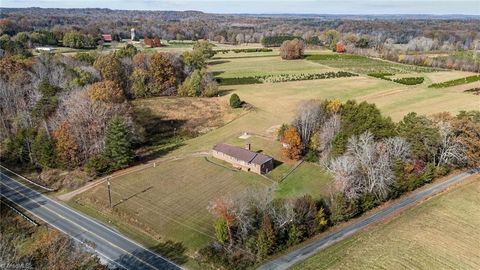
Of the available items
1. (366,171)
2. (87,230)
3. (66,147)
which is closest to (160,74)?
(66,147)

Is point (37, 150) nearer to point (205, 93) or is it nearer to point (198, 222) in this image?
point (198, 222)

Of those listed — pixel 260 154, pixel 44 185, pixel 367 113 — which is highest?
pixel 367 113

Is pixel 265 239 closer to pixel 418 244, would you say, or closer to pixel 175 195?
pixel 418 244

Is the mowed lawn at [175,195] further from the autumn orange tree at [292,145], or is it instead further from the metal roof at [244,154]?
the autumn orange tree at [292,145]

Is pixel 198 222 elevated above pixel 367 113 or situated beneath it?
situated beneath

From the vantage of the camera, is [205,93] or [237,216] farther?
[205,93]

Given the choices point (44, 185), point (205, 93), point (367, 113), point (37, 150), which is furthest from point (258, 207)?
point (205, 93)

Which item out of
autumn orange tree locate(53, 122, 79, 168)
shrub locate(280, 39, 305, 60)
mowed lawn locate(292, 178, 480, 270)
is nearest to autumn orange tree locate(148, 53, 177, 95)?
autumn orange tree locate(53, 122, 79, 168)
